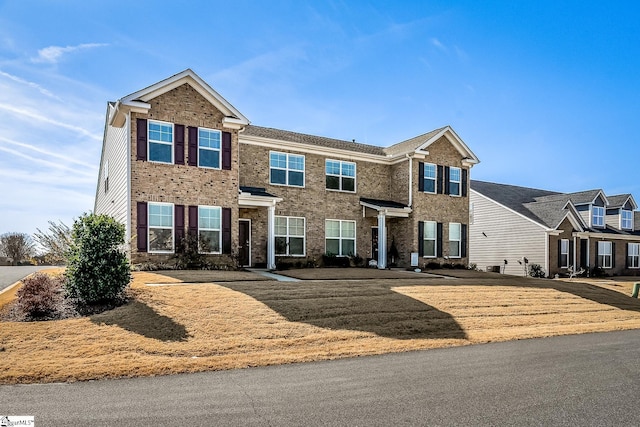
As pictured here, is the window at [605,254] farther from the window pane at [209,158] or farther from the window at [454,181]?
the window pane at [209,158]

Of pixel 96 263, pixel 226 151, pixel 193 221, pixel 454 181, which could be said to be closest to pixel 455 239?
pixel 454 181

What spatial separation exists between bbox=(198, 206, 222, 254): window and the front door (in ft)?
7.37

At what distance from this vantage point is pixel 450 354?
30.4 feet

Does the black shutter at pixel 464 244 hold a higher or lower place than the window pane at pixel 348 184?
lower

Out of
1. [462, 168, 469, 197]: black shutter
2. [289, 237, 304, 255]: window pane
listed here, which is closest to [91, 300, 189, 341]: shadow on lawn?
[289, 237, 304, 255]: window pane

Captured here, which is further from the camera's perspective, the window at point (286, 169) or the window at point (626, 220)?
the window at point (626, 220)

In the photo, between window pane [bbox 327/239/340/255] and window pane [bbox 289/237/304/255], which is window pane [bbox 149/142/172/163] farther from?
window pane [bbox 327/239/340/255]

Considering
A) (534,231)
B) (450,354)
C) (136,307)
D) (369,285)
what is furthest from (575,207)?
(136,307)

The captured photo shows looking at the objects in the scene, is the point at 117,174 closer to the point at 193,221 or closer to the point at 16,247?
the point at 193,221

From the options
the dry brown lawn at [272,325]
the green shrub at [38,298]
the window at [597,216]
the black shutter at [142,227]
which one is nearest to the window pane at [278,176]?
the black shutter at [142,227]

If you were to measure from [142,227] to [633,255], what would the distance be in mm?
36001

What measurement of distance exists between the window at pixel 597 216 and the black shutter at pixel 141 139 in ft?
102

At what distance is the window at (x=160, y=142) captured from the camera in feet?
59.7

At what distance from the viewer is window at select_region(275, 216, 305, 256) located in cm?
2227
